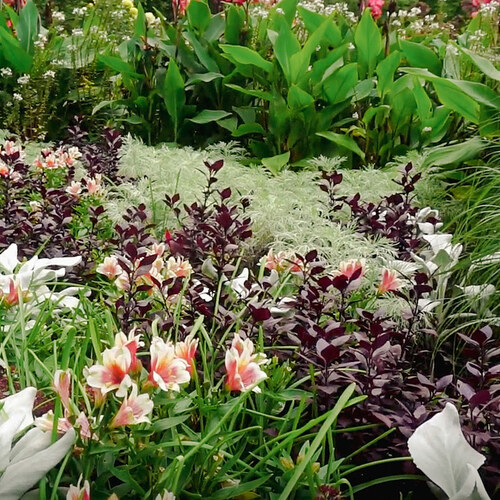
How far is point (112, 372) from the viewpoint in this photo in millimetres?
1103

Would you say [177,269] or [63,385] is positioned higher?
[63,385]

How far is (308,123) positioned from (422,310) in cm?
249

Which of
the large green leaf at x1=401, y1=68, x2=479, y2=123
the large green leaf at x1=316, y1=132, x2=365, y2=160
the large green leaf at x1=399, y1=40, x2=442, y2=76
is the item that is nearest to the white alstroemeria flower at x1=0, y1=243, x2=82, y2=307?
the large green leaf at x1=401, y1=68, x2=479, y2=123

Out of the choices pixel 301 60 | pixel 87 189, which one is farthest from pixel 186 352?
pixel 301 60

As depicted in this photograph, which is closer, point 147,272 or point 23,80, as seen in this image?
point 147,272

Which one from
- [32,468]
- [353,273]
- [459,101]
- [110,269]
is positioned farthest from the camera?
[459,101]

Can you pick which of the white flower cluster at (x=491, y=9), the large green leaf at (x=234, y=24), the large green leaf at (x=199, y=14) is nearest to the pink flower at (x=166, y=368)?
the large green leaf at (x=234, y=24)

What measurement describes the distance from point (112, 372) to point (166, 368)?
9 centimetres

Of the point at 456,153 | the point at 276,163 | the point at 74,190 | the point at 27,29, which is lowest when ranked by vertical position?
the point at 276,163

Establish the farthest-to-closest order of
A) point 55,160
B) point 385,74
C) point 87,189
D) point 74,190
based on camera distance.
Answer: point 385,74
point 55,160
point 87,189
point 74,190

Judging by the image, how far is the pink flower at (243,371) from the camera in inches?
47.7

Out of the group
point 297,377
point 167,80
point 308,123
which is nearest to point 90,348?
point 297,377

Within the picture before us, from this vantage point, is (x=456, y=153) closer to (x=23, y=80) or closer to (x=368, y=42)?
(x=368, y=42)

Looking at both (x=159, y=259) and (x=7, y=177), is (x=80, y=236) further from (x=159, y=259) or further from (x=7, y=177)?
(x=159, y=259)
